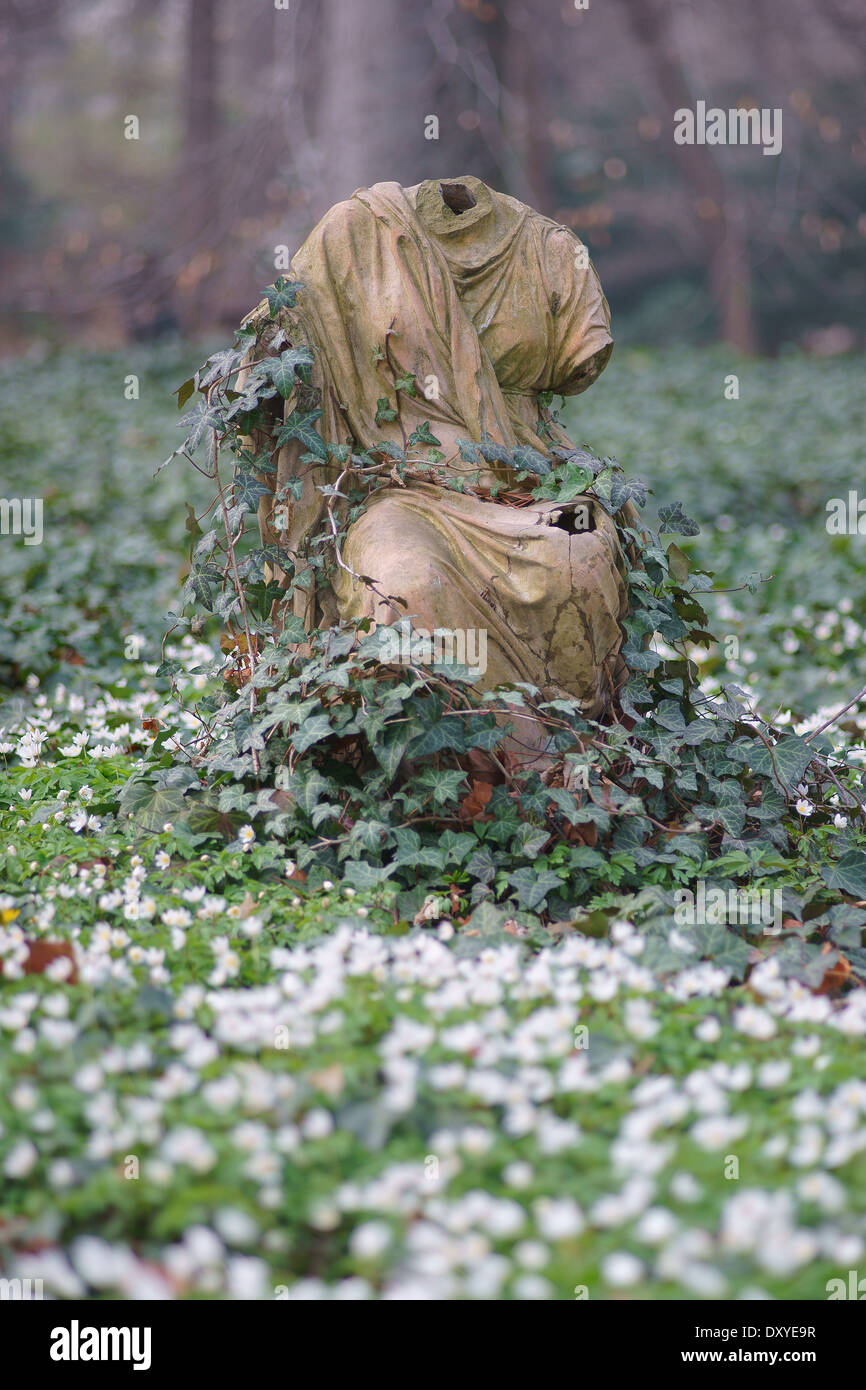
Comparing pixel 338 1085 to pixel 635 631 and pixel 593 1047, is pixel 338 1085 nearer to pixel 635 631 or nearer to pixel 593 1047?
pixel 593 1047

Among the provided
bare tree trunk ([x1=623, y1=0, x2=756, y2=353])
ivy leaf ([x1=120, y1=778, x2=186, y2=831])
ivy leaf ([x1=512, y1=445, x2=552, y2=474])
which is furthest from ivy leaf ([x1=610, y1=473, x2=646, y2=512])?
bare tree trunk ([x1=623, y1=0, x2=756, y2=353])

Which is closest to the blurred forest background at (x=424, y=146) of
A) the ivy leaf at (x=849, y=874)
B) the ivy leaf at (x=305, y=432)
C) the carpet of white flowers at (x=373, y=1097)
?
the ivy leaf at (x=305, y=432)

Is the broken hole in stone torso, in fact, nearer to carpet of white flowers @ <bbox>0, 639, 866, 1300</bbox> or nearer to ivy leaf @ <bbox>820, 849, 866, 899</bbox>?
ivy leaf @ <bbox>820, 849, 866, 899</bbox>

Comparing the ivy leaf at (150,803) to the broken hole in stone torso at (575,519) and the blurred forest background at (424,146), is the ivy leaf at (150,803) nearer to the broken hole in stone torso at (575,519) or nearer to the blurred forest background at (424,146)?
the broken hole in stone torso at (575,519)

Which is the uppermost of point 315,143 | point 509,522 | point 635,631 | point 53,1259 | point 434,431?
point 315,143

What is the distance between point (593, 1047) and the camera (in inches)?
92.3

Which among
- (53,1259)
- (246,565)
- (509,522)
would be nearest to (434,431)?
(509,522)

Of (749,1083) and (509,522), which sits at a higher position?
(509,522)

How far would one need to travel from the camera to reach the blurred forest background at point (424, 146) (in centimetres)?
974

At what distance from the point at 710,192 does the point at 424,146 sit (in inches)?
252

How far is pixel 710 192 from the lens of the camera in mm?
15055

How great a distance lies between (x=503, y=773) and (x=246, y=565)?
3.32 ft

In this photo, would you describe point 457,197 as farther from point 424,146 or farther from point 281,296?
point 424,146

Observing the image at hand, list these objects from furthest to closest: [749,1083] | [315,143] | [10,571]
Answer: [315,143], [10,571], [749,1083]
